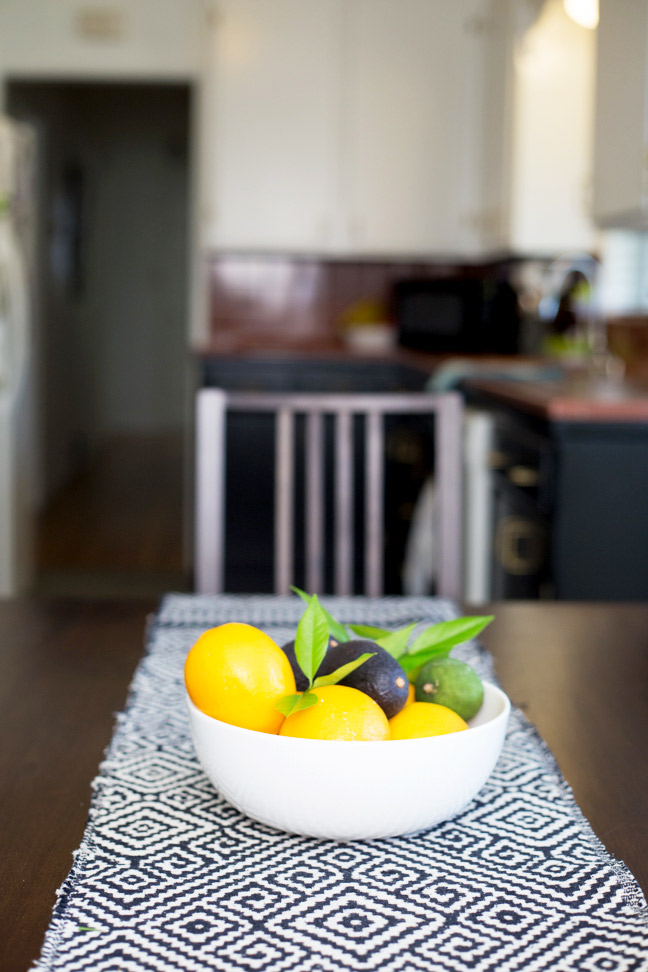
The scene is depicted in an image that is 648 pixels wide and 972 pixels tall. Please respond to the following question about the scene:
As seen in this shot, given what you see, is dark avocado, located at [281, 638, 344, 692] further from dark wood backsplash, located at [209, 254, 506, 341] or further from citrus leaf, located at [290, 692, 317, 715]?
dark wood backsplash, located at [209, 254, 506, 341]

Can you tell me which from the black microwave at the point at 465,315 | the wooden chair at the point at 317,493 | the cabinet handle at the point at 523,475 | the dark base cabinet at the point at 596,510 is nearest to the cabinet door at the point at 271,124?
the black microwave at the point at 465,315

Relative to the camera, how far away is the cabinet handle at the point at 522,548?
2262 millimetres

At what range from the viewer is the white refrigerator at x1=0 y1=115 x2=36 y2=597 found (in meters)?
3.35

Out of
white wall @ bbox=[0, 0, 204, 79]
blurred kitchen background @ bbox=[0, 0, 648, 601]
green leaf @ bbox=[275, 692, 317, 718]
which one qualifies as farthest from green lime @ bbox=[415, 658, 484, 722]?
white wall @ bbox=[0, 0, 204, 79]

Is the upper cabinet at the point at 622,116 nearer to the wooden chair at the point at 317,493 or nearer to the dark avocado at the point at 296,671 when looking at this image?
the wooden chair at the point at 317,493

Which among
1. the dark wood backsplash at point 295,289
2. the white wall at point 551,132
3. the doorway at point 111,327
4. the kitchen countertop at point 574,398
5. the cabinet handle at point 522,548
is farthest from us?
the doorway at point 111,327

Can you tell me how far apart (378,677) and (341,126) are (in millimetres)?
4124

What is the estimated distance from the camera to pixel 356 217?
4.53 meters

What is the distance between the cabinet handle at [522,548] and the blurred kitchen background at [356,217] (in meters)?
0.24

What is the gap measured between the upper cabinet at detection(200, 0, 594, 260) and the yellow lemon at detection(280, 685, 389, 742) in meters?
3.71

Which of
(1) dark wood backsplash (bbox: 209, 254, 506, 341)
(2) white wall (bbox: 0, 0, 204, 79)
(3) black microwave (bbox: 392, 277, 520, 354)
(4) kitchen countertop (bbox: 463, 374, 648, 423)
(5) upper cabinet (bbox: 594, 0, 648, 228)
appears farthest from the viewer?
(1) dark wood backsplash (bbox: 209, 254, 506, 341)

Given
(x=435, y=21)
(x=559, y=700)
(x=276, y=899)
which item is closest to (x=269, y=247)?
(x=435, y=21)

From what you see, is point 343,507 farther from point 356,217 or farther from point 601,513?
point 356,217

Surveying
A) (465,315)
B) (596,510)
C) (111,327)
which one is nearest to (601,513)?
(596,510)
